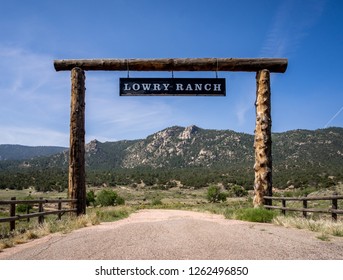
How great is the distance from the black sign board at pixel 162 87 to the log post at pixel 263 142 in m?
1.81

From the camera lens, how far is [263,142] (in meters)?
13.8

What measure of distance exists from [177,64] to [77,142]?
14.9 ft

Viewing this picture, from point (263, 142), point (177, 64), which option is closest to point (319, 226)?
point (263, 142)

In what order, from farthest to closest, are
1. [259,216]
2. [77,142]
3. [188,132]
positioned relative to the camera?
[188,132]
[77,142]
[259,216]

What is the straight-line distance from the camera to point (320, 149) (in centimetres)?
10038

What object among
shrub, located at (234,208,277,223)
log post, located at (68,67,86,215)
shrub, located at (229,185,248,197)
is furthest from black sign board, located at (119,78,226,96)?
shrub, located at (229,185,248,197)

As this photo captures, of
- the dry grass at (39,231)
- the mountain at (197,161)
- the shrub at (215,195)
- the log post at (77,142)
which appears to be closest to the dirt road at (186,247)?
the dry grass at (39,231)

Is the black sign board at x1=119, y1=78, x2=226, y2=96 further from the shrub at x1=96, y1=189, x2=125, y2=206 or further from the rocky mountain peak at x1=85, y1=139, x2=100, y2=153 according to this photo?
the rocky mountain peak at x1=85, y1=139, x2=100, y2=153

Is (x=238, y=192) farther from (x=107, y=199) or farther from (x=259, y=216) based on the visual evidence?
(x=259, y=216)

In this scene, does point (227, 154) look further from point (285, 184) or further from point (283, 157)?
point (285, 184)

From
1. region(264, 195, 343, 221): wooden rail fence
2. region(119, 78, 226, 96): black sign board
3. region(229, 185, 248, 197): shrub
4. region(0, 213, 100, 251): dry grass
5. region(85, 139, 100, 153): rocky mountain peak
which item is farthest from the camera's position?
region(85, 139, 100, 153): rocky mountain peak

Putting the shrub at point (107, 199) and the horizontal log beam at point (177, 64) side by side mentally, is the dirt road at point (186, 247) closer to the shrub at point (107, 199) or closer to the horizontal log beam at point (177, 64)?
the horizontal log beam at point (177, 64)

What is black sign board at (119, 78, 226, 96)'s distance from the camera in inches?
536

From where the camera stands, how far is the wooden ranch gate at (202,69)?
1348 cm
